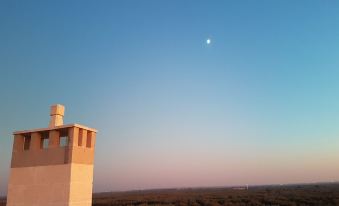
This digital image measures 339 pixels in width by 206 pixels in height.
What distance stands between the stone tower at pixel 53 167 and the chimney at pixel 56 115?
0.05ft

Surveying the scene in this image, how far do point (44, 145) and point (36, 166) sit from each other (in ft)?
1.09

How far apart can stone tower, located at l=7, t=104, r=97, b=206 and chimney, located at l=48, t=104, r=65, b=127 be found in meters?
0.02

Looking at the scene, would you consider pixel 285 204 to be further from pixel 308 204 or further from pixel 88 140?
pixel 88 140

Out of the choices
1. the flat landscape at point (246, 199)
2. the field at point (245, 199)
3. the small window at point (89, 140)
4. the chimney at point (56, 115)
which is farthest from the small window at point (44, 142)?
the flat landscape at point (246, 199)

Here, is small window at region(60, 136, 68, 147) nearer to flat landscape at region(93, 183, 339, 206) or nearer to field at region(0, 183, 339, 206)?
field at region(0, 183, 339, 206)

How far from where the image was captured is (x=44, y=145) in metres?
4.41

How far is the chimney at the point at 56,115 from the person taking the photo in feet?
14.9

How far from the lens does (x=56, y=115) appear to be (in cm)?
457

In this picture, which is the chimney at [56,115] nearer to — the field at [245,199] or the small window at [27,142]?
the small window at [27,142]

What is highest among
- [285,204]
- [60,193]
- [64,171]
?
[64,171]

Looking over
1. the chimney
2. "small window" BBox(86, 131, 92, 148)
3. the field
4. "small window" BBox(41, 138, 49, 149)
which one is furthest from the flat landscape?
"small window" BBox(41, 138, 49, 149)

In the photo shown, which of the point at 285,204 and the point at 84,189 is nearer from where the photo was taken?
the point at 84,189

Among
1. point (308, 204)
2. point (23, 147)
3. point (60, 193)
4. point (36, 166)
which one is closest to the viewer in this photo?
point (60, 193)

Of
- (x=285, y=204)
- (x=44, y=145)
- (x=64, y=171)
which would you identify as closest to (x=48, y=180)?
(x=64, y=171)
